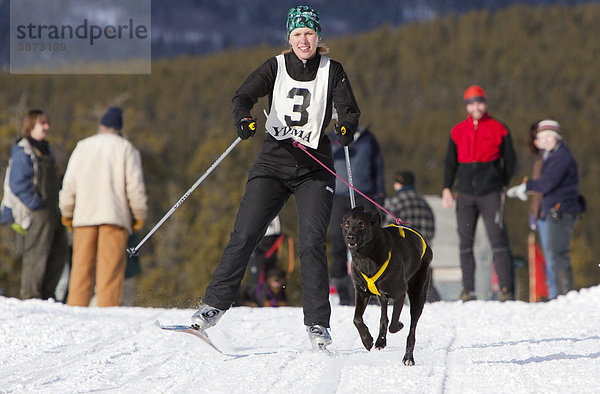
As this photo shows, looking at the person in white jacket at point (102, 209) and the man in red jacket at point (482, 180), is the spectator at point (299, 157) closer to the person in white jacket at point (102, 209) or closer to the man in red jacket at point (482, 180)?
the person in white jacket at point (102, 209)

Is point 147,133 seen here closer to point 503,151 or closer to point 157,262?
point 157,262

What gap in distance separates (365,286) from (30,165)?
4.31 meters

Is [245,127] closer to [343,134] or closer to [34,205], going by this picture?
[343,134]

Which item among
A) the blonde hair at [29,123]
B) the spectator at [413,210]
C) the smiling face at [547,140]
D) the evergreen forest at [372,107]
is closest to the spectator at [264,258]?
the spectator at [413,210]

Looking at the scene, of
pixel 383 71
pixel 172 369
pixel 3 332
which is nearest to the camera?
pixel 172 369

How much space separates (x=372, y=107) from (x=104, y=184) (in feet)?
404

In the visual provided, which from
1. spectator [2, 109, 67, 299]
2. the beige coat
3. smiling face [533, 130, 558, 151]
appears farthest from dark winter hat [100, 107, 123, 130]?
smiling face [533, 130, 558, 151]

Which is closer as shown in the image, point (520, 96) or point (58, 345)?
point (58, 345)

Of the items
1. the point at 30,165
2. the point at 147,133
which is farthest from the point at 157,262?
the point at 30,165

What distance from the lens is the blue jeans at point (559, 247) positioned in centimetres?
713

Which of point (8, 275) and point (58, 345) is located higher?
point (58, 345)

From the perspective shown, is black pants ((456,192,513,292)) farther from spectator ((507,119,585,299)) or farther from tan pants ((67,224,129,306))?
tan pants ((67,224,129,306))

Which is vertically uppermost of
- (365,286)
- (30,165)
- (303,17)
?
(303,17)

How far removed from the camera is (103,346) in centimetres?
451
